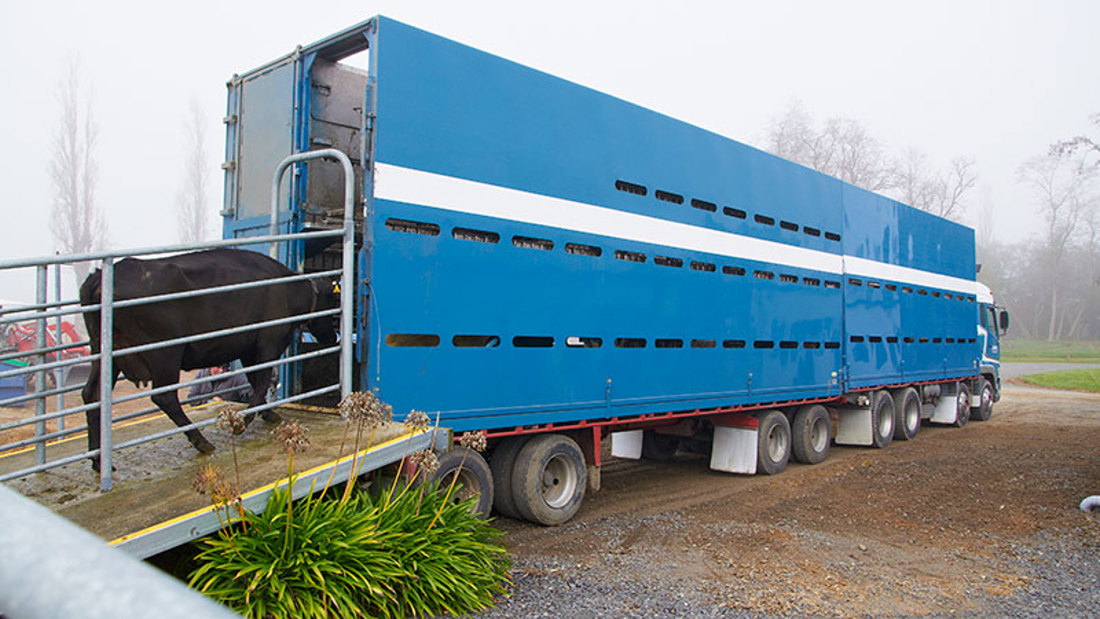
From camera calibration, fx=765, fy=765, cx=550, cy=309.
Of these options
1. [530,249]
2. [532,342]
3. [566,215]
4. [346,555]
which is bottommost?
[346,555]

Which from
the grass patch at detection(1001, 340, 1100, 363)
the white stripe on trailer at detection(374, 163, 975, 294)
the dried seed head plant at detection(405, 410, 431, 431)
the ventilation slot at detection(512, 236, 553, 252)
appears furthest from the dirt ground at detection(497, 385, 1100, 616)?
the grass patch at detection(1001, 340, 1100, 363)

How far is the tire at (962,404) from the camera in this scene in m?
16.8

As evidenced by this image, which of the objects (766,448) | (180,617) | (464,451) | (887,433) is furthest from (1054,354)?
(180,617)

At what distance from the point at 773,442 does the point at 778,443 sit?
0.34ft

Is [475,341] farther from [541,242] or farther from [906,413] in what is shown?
[906,413]

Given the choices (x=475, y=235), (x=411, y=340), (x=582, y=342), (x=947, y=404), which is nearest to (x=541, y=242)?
(x=475, y=235)

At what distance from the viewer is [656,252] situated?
8125mm

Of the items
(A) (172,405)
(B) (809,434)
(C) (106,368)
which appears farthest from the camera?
(B) (809,434)

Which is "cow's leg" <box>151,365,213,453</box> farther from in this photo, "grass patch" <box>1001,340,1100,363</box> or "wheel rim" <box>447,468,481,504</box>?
"grass patch" <box>1001,340,1100,363</box>

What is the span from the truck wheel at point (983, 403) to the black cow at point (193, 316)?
17.2m

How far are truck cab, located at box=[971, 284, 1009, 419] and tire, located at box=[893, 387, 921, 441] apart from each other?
4.40 meters

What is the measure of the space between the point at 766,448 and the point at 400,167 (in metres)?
6.64

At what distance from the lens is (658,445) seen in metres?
11.4

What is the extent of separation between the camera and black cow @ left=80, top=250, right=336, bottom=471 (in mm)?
4785
